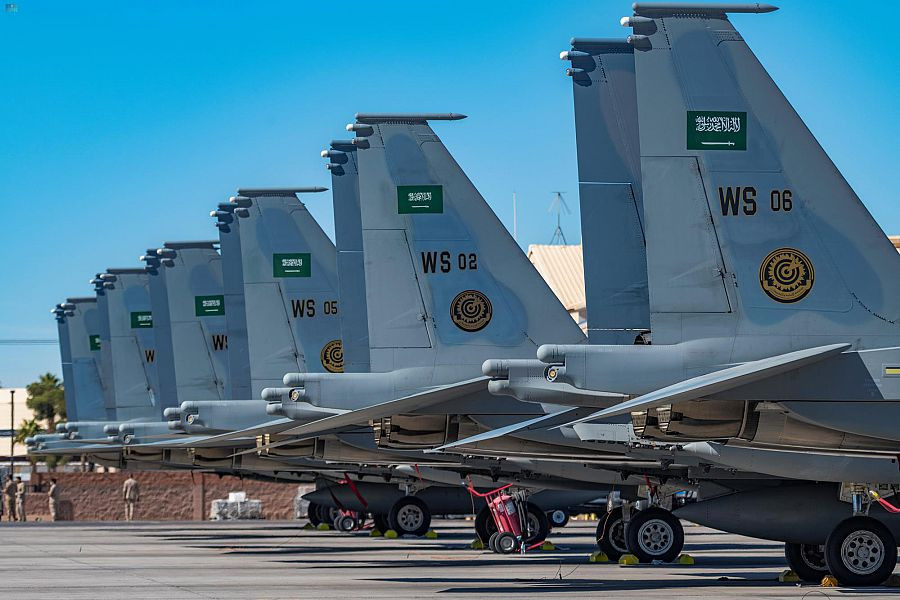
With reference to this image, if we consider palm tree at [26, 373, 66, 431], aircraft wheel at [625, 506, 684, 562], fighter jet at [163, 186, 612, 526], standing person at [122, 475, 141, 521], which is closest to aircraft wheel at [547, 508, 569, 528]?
fighter jet at [163, 186, 612, 526]

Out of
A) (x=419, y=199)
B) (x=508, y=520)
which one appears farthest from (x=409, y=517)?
(x=419, y=199)

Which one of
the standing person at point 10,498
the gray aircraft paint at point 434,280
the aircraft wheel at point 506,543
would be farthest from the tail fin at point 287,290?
the standing person at point 10,498

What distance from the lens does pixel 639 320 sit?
1702 cm

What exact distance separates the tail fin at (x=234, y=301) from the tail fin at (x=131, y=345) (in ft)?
29.2

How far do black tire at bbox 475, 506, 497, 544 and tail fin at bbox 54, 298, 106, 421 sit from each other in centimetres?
1940

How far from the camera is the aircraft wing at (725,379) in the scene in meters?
13.1

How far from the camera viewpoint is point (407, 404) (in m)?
17.1

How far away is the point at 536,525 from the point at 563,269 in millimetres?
31330

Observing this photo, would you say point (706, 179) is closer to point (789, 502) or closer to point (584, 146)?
point (584, 146)

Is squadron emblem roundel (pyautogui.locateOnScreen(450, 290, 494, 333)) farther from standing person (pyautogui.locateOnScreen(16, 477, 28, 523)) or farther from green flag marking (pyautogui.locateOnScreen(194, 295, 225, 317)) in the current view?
standing person (pyautogui.locateOnScreen(16, 477, 28, 523))

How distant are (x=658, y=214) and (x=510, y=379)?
2408 mm

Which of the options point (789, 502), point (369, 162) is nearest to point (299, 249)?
point (369, 162)

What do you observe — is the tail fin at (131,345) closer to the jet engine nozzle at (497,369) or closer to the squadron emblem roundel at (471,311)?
the squadron emblem roundel at (471,311)

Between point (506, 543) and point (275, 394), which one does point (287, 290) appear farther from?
point (506, 543)
